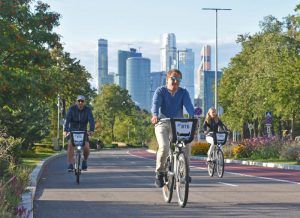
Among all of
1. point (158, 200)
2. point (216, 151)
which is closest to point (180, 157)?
point (158, 200)

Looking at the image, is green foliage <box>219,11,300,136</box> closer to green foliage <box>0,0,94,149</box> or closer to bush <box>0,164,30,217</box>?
green foliage <box>0,0,94,149</box>

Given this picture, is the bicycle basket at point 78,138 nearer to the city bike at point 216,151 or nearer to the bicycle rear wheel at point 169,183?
the city bike at point 216,151

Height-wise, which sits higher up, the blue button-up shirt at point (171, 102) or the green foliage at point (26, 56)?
the green foliage at point (26, 56)

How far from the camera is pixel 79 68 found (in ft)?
239

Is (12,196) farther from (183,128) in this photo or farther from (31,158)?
(31,158)

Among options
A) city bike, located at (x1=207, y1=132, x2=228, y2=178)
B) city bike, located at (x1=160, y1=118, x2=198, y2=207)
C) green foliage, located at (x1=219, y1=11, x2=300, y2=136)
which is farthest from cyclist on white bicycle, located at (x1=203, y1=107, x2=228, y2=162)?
green foliage, located at (x1=219, y1=11, x2=300, y2=136)

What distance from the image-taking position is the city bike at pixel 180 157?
965cm

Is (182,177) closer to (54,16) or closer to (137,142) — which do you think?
(54,16)

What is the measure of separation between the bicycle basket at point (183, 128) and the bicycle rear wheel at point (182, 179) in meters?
0.29

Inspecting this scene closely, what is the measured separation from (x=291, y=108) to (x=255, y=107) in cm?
1369

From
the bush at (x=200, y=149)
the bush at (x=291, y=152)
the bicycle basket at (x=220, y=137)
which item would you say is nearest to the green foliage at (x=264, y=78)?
the bush at (x=200, y=149)

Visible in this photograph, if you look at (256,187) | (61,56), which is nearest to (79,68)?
(61,56)

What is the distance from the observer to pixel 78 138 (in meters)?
14.9

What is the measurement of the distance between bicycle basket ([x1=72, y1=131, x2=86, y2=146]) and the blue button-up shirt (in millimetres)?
4723
